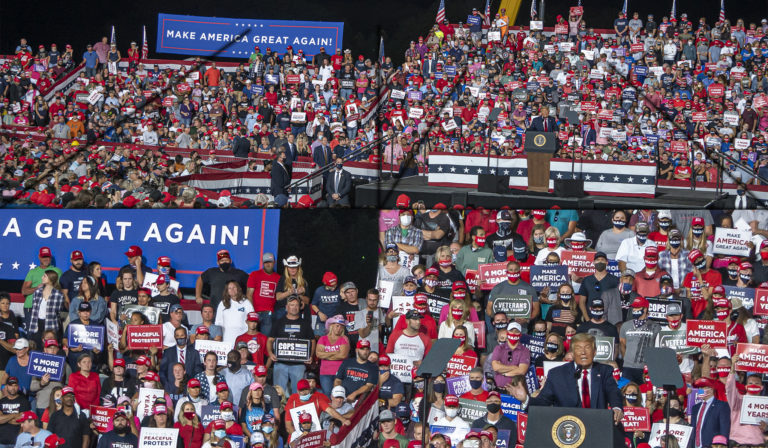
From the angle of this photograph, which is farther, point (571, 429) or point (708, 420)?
point (708, 420)

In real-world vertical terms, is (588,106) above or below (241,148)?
above

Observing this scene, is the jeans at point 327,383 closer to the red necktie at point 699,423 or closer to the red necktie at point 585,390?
the red necktie at point 585,390

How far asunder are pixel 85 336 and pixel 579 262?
523 cm

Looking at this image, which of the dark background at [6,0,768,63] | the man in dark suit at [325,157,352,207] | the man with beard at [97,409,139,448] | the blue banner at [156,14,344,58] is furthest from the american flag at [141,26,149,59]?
the man with beard at [97,409,139,448]

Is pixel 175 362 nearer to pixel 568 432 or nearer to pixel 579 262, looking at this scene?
pixel 579 262

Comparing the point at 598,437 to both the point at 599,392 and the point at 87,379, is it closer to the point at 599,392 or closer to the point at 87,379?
the point at 599,392

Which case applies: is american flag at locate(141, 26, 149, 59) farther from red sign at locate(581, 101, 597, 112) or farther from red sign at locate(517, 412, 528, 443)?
red sign at locate(517, 412, 528, 443)

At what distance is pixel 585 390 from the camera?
395 inches

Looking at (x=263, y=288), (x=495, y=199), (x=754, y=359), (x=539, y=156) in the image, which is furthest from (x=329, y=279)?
(x=539, y=156)

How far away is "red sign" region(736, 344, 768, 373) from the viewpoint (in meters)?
10.6

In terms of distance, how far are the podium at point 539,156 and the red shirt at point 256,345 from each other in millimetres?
7359

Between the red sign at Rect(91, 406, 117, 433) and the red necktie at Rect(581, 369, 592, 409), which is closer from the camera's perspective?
the red necktie at Rect(581, 369, 592, 409)

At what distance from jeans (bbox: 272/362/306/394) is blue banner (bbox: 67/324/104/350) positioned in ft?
6.30

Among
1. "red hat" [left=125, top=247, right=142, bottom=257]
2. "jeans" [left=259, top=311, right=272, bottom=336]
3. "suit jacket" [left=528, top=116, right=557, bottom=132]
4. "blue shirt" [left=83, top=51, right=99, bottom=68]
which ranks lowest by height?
"jeans" [left=259, top=311, right=272, bottom=336]
